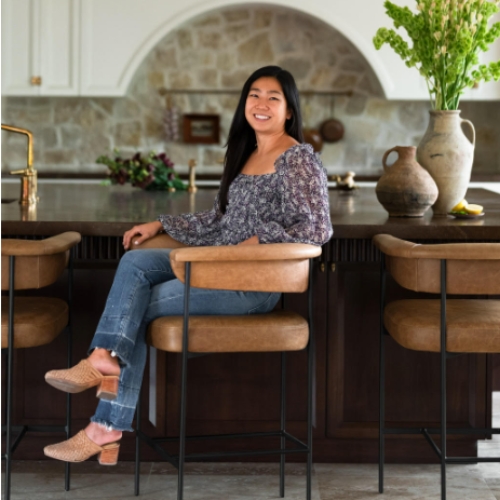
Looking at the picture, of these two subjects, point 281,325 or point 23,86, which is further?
point 23,86

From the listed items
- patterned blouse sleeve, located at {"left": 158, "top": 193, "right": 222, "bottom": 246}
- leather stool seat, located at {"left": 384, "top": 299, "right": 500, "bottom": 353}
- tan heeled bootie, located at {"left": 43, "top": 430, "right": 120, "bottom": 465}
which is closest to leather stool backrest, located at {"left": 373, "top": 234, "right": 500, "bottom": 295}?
leather stool seat, located at {"left": 384, "top": 299, "right": 500, "bottom": 353}

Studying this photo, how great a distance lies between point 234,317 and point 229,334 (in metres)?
0.09

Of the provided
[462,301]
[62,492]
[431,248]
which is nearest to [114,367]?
[62,492]

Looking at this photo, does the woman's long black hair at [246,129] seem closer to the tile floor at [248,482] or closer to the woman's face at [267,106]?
the woman's face at [267,106]

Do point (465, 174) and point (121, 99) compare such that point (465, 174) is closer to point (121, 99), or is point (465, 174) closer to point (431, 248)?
point (431, 248)

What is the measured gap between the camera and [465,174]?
11.0 feet

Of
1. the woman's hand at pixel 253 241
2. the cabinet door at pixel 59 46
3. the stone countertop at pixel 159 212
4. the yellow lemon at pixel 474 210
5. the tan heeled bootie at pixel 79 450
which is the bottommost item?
the tan heeled bootie at pixel 79 450

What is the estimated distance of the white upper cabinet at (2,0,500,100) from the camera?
21.0ft

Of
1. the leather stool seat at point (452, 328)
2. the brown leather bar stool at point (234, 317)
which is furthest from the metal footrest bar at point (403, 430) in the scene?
the brown leather bar stool at point (234, 317)

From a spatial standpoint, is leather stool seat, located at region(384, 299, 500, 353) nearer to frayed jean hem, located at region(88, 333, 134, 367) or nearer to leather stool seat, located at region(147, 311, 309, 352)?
leather stool seat, located at region(147, 311, 309, 352)

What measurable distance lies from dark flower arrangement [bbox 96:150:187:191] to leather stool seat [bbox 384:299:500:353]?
2.17 m

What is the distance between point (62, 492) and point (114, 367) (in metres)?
0.71

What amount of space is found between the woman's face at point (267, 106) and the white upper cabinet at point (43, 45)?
156 inches

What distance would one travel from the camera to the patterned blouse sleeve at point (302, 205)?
262cm
